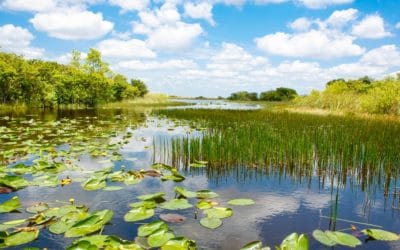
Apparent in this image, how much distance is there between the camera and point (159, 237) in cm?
309

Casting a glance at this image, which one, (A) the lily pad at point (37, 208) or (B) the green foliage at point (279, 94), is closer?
(A) the lily pad at point (37, 208)

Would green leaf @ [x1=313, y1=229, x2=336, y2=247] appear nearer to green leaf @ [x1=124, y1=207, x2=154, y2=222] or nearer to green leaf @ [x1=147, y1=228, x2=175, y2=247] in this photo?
green leaf @ [x1=147, y1=228, x2=175, y2=247]

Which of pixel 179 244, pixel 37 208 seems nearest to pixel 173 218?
pixel 179 244

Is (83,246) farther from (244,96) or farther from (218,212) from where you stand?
(244,96)

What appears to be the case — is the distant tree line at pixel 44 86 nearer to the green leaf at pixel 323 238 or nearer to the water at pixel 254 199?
the water at pixel 254 199

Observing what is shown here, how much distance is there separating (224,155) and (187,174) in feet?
3.51

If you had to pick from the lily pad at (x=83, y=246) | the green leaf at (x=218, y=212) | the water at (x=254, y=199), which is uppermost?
the lily pad at (x=83, y=246)

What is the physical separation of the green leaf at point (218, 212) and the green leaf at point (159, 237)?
0.73m

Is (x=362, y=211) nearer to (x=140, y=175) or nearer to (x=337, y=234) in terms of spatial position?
(x=337, y=234)

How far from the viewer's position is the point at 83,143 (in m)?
8.85

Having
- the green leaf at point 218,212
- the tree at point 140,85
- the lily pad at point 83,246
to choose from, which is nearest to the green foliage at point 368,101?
the green leaf at point 218,212

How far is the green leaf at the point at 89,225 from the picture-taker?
3168 millimetres

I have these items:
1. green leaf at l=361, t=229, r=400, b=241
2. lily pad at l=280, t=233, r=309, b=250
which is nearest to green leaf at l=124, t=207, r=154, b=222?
lily pad at l=280, t=233, r=309, b=250

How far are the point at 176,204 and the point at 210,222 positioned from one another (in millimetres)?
653
